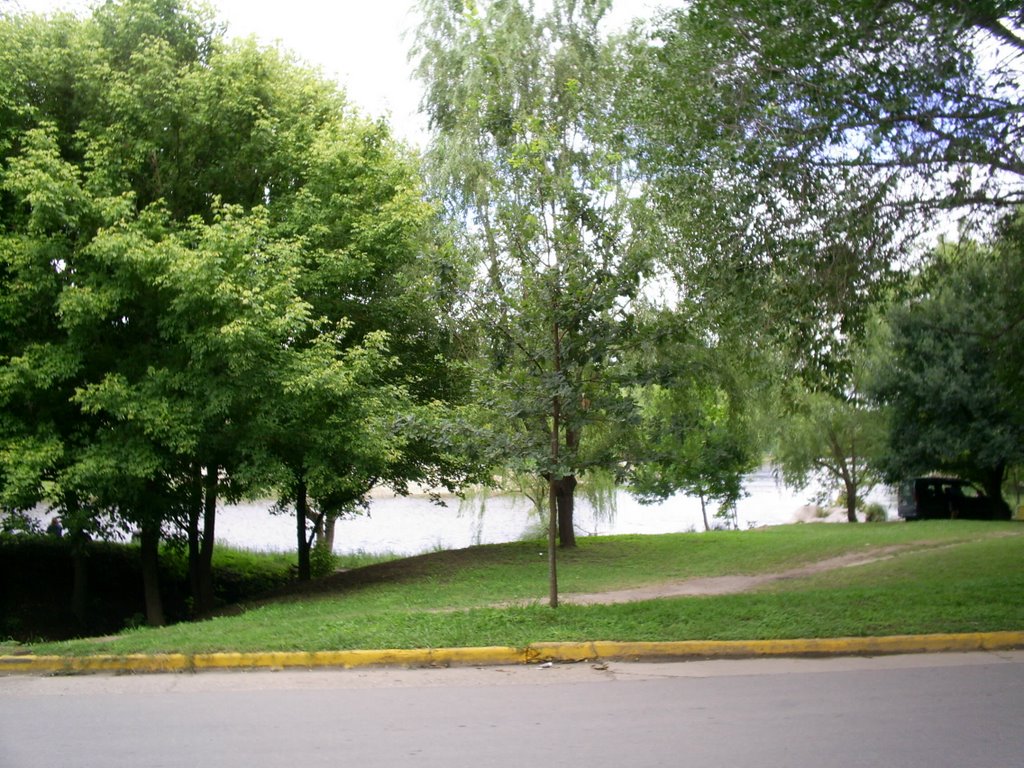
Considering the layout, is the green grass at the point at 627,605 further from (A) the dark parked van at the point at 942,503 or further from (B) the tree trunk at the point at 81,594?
(A) the dark parked van at the point at 942,503

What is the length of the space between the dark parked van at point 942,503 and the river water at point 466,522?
6.73 metres

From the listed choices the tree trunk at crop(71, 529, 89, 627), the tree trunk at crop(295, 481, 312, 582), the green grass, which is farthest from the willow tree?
the tree trunk at crop(71, 529, 89, 627)

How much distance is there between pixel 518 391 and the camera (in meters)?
10.4

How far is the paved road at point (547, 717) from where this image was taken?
18.7 feet

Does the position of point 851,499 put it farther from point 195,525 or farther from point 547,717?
point 547,717

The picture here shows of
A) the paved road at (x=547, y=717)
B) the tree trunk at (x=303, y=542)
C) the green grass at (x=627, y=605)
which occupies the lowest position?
the paved road at (x=547, y=717)

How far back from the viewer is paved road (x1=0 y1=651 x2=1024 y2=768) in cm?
570

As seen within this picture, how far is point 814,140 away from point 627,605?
240 inches

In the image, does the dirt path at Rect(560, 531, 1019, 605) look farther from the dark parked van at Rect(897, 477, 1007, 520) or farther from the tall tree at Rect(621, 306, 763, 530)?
the dark parked van at Rect(897, 477, 1007, 520)

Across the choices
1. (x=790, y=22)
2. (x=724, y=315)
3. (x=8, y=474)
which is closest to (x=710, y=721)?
(x=724, y=315)

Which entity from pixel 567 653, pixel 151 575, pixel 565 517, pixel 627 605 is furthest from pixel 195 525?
pixel 567 653

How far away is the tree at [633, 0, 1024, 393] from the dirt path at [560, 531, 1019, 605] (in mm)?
4326

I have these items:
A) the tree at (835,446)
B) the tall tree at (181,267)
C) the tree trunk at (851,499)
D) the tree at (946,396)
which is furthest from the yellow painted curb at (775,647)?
the tree trunk at (851,499)

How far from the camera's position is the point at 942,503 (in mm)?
26891
